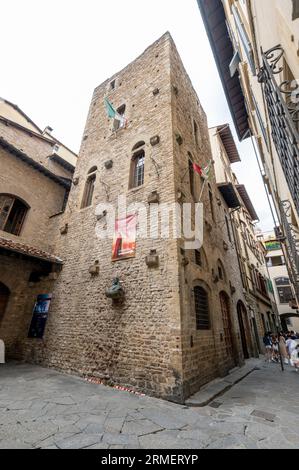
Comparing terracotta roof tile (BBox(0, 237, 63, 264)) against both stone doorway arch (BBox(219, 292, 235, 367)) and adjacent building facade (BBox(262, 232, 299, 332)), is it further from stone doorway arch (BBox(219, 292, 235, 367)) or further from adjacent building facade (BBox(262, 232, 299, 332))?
adjacent building facade (BBox(262, 232, 299, 332))

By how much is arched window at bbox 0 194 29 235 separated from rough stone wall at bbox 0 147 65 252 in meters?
Answer: 0.24

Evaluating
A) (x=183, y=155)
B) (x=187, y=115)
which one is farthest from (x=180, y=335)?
(x=187, y=115)

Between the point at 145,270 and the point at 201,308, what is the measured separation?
2232 millimetres

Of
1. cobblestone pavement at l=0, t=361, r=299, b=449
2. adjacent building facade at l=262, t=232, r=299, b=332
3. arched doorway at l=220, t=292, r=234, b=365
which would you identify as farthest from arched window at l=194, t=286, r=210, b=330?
adjacent building facade at l=262, t=232, r=299, b=332

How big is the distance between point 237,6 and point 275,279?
2565 centimetres

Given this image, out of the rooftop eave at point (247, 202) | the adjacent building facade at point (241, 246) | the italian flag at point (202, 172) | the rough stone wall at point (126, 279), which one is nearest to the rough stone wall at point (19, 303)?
the rough stone wall at point (126, 279)

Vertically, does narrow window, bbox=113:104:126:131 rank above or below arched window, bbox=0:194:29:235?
above

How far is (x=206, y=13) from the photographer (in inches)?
356

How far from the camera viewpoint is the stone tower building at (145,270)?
5.25 m

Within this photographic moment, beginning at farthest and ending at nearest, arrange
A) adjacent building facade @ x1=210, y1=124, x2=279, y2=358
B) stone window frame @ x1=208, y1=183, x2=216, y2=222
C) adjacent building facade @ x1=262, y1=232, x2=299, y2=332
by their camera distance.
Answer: adjacent building facade @ x1=262, y1=232, x2=299, y2=332, adjacent building facade @ x1=210, y1=124, x2=279, y2=358, stone window frame @ x1=208, y1=183, x2=216, y2=222

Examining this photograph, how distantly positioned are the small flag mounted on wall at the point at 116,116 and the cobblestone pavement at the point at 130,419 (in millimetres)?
9390

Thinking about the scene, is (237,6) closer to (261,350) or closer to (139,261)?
(139,261)

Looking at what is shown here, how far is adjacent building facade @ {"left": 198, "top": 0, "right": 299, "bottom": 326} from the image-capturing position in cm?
238

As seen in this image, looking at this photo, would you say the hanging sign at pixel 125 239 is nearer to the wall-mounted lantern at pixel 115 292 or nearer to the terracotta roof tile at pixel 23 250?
the wall-mounted lantern at pixel 115 292
